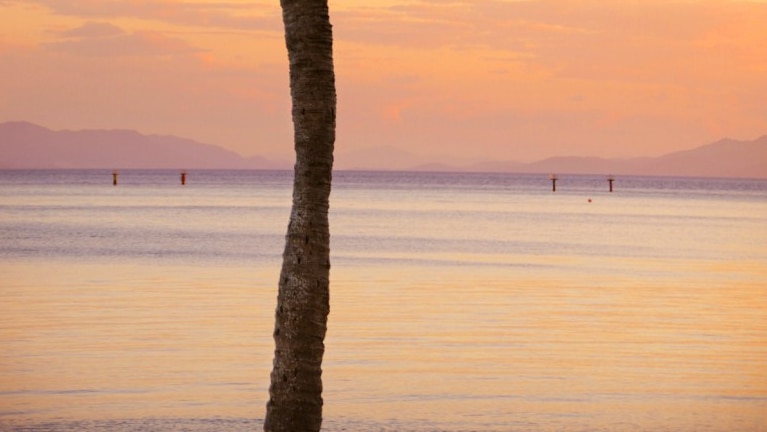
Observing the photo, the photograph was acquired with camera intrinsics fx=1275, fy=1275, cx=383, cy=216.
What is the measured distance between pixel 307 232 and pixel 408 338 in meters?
11.3

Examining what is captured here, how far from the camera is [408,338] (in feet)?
72.1

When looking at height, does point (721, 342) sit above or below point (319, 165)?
below

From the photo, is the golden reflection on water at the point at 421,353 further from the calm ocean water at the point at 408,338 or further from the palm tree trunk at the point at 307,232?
the palm tree trunk at the point at 307,232

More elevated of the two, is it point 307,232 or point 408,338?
point 307,232

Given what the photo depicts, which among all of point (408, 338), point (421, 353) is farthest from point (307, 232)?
point (408, 338)

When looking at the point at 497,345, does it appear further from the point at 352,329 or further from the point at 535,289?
the point at 535,289

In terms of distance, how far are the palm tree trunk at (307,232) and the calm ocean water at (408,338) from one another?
424 cm

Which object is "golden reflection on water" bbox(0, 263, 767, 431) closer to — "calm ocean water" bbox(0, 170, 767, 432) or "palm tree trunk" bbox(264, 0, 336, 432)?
"calm ocean water" bbox(0, 170, 767, 432)

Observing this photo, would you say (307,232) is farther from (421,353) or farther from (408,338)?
(408,338)

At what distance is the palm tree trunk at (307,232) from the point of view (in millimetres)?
10844

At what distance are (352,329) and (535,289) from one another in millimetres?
9398

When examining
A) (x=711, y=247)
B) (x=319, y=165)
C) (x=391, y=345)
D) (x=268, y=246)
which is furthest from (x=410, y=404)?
(x=711, y=247)

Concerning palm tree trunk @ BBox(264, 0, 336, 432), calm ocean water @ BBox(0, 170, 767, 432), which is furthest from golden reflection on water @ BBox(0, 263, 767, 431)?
palm tree trunk @ BBox(264, 0, 336, 432)

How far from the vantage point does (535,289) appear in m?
31.3
